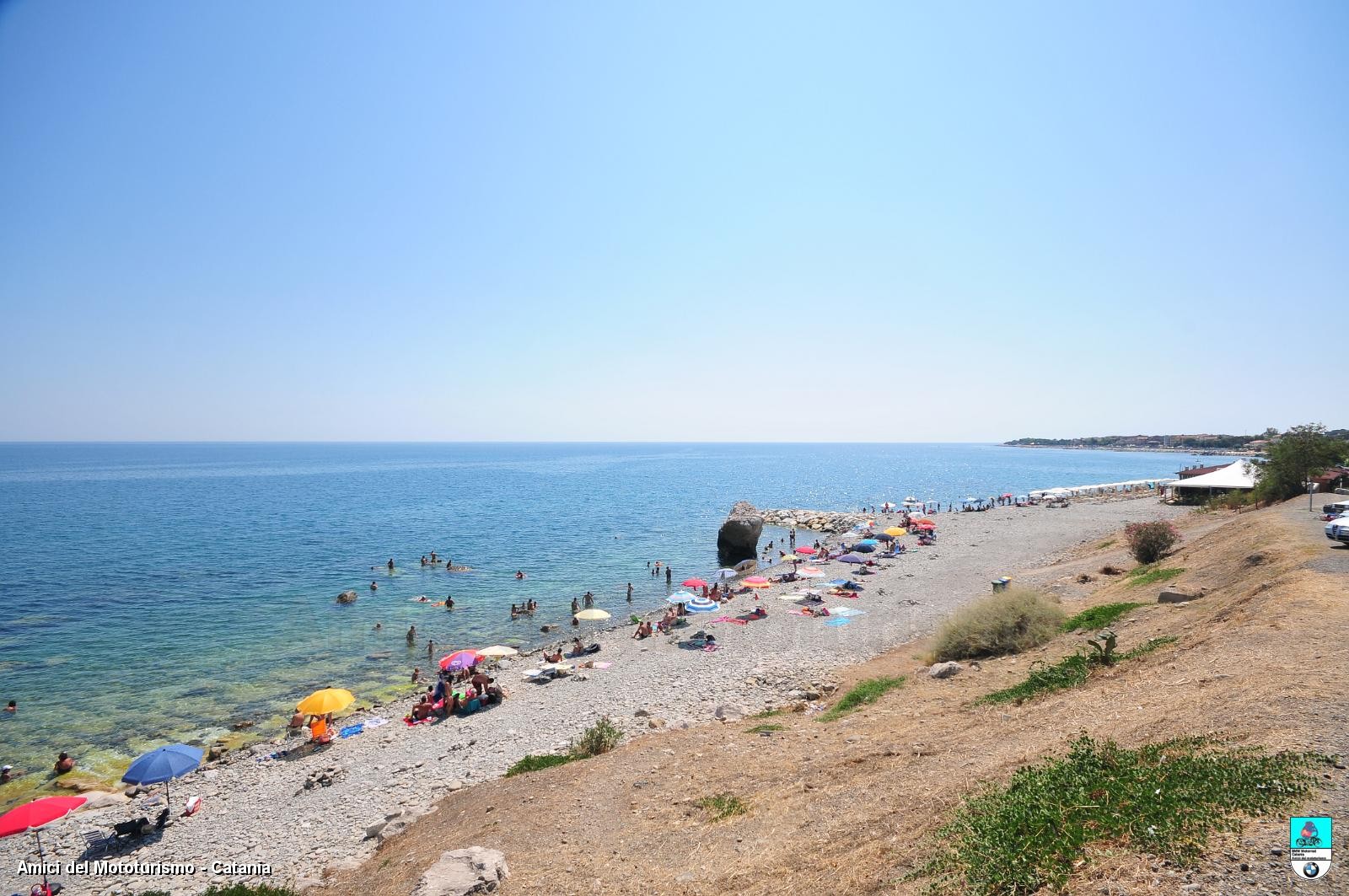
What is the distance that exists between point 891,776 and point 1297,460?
4326 centimetres

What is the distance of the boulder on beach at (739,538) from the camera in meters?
51.5

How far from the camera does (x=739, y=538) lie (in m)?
51.7

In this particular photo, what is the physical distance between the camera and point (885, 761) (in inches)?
417

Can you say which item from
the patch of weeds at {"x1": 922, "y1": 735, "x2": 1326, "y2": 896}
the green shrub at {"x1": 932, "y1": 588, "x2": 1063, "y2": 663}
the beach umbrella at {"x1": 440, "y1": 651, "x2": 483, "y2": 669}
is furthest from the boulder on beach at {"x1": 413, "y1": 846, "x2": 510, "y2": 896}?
the beach umbrella at {"x1": 440, "y1": 651, "x2": 483, "y2": 669}

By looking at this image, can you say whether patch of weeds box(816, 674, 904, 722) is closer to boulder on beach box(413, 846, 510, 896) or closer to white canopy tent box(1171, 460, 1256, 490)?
boulder on beach box(413, 846, 510, 896)

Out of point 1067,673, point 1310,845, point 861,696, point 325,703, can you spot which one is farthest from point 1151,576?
point 325,703

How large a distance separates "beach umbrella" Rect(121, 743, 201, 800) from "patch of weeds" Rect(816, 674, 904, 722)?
1651 centimetres

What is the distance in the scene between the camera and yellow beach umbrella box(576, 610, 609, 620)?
30.7 meters

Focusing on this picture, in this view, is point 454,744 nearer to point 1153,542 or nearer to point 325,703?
point 325,703

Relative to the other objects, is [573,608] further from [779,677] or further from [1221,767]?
[1221,767]

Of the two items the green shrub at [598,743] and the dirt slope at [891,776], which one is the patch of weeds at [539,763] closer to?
the green shrub at [598,743]

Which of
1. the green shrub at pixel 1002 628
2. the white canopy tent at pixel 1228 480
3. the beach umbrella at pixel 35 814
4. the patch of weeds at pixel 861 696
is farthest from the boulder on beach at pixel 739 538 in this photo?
the beach umbrella at pixel 35 814

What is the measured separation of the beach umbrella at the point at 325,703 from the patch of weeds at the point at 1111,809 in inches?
772

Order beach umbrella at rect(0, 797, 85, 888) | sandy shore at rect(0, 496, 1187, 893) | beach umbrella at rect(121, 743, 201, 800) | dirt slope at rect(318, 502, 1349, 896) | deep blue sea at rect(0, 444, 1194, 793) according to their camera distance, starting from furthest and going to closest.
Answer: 1. deep blue sea at rect(0, 444, 1194, 793)
2. beach umbrella at rect(121, 743, 201, 800)
3. sandy shore at rect(0, 496, 1187, 893)
4. beach umbrella at rect(0, 797, 85, 888)
5. dirt slope at rect(318, 502, 1349, 896)
